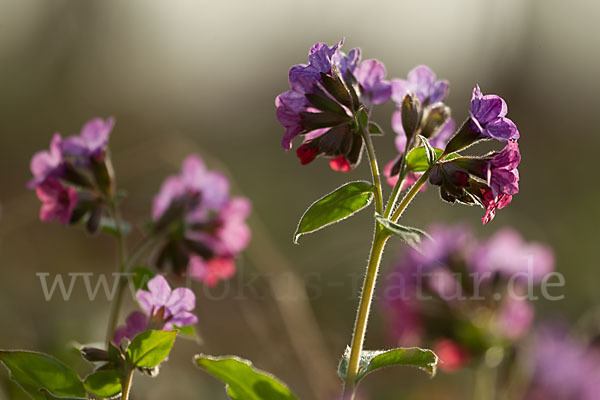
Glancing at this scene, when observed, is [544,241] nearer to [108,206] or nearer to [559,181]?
[559,181]

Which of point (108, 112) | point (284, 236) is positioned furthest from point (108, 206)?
point (108, 112)

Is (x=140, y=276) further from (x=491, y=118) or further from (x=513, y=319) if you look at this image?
(x=513, y=319)

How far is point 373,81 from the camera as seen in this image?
120 cm

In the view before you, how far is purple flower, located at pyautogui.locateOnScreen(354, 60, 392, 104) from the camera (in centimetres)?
120

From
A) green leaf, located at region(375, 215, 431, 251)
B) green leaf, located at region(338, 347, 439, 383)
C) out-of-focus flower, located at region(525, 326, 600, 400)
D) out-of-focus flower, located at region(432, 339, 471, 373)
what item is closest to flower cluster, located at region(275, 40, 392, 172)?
green leaf, located at region(375, 215, 431, 251)

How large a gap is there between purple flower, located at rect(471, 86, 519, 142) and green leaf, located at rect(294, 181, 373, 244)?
184mm

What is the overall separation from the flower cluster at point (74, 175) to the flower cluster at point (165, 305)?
0.40 m

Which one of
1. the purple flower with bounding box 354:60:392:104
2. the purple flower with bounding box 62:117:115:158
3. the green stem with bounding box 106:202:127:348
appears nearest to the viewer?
the purple flower with bounding box 354:60:392:104

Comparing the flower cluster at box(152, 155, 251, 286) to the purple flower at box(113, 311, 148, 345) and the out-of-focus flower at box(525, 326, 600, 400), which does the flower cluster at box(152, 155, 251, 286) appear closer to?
the purple flower at box(113, 311, 148, 345)

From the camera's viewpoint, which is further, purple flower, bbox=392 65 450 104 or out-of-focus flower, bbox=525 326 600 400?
out-of-focus flower, bbox=525 326 600 400

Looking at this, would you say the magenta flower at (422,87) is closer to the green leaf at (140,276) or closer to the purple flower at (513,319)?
the green leaf at (140,276)

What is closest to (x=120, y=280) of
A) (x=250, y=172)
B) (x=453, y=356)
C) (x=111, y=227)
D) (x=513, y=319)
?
(x=111, y=227)

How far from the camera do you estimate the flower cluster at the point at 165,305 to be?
3.50ft

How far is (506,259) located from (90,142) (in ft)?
4.26
